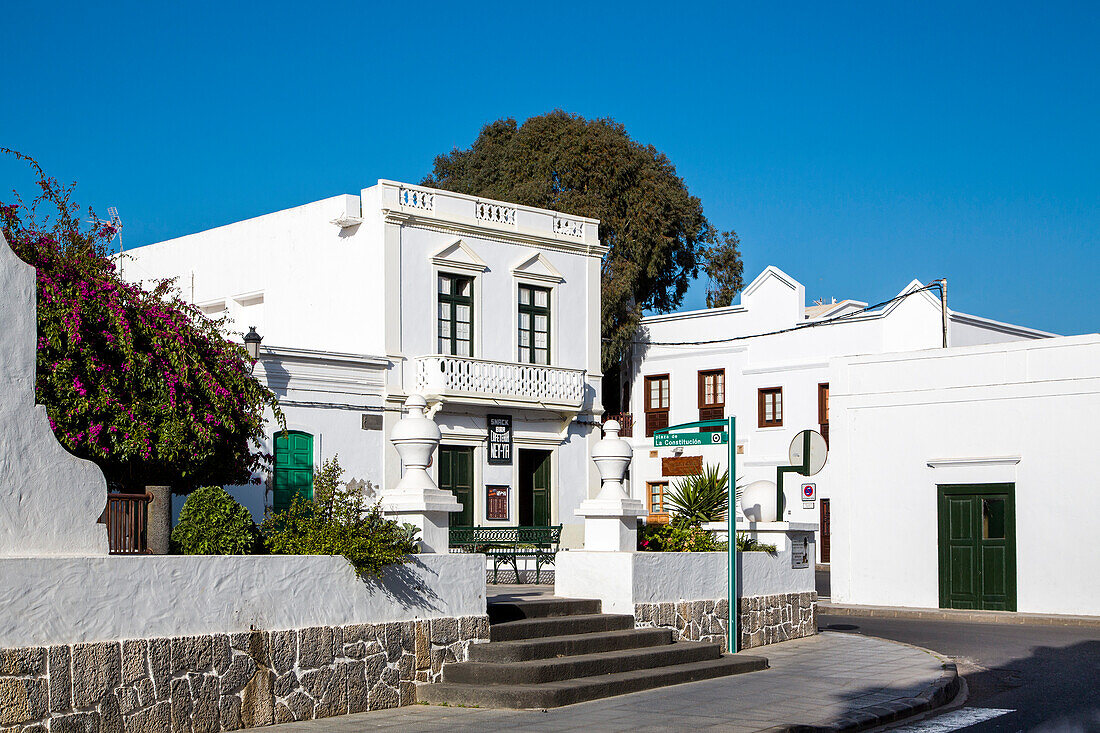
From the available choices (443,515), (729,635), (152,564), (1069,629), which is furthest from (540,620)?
(1069,629)

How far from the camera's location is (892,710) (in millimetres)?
10484

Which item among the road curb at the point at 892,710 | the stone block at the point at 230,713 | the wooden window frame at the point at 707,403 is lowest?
the road curb at the point at 892,710

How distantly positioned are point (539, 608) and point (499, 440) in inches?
570

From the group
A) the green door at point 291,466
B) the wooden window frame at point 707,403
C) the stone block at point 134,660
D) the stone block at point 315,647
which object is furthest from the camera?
the wooden window frame at point 707,403

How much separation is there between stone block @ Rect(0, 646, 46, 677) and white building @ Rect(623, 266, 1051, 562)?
25948 millimetres

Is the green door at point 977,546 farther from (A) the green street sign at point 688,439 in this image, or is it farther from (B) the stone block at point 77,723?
(B) the stone block at point 77,723

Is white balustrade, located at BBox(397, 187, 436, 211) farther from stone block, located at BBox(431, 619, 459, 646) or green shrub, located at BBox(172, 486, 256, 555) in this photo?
green shrub, located at BBox(172, 486, 256, 555)

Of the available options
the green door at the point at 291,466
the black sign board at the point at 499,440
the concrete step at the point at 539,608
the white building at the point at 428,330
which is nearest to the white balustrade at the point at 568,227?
the white building at the point at 428,330

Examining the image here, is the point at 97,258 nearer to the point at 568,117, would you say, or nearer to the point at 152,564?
the point at 152,564

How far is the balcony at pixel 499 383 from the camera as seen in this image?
84.2 ft

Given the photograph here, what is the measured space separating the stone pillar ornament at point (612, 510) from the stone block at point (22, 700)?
6.60 m

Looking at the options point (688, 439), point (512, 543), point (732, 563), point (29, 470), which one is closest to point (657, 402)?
point (512, 543)

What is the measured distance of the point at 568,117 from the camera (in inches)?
1491

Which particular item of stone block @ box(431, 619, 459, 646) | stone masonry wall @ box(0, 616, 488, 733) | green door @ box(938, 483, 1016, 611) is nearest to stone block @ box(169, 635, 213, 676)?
stone masonry wall @ box(0, 616, 488, 733)
